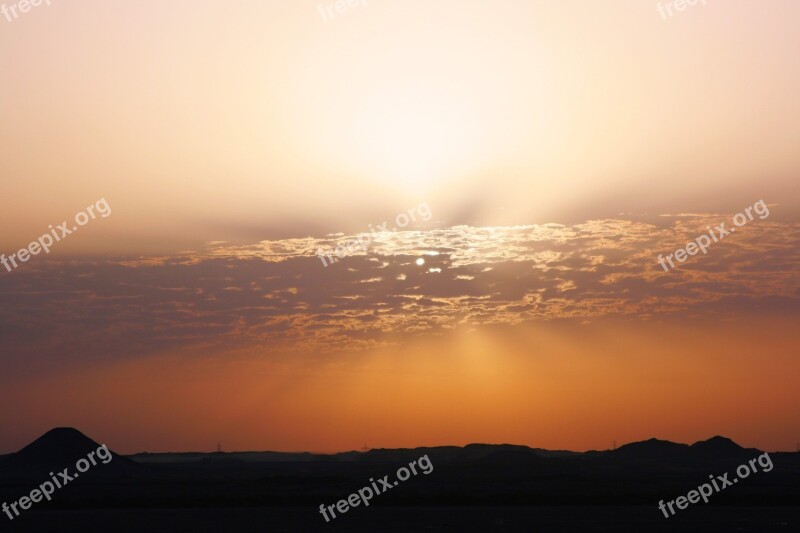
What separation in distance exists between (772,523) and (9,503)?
219 ft

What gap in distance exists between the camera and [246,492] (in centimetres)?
11238

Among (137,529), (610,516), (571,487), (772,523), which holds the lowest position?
(772,523)

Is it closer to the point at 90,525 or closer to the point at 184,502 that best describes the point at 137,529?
the point at 90,525

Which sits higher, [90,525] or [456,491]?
[456,491]

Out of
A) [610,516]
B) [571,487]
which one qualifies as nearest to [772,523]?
[610,516]

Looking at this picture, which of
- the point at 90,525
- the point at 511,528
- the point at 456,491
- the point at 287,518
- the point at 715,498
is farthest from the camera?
the point at 456,491

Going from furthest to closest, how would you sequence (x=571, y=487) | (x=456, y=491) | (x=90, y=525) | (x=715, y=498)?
(x=571, y=487), (x=456, y=491), (x=715, y=498), (x=90, y=525)

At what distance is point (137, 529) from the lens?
65.1m

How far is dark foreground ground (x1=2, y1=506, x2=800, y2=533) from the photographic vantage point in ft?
205

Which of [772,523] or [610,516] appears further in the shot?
[610,516]

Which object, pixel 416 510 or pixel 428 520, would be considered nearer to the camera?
pixel 428 520

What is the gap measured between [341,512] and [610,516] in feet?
64.8

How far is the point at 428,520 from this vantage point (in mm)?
69250

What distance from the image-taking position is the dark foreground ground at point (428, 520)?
62406mm
